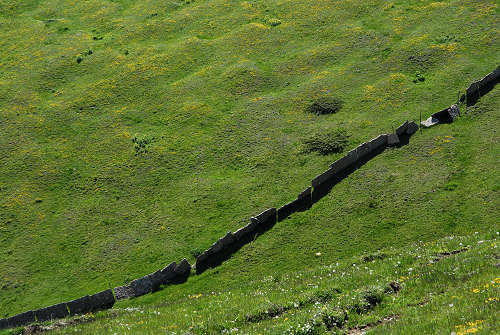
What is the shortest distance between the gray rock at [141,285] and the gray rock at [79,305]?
11.3 feet

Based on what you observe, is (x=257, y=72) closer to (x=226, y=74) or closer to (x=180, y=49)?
(x=226, y=74)

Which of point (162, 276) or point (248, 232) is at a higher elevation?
point (248, 232)

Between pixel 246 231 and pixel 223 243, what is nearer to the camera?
pixel 223 243

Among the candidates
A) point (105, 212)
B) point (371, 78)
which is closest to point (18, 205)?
point (105, 212)

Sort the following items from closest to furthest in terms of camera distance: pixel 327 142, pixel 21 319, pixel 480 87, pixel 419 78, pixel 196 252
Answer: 1. pixel 21 319
2. pixel 196 252
3. pixel 327 142
4. pixel 480 87
5. pixel 419 78

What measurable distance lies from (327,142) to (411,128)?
327 inches

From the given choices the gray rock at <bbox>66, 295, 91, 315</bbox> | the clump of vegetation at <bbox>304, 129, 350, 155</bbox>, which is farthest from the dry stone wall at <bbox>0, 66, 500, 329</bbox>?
the clump of vegetation at <bbox>304, 129, 350, 155</bbox>

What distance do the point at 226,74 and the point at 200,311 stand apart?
47.9 metres

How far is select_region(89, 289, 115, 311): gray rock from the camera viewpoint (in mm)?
37000

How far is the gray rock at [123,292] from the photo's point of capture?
124 ft

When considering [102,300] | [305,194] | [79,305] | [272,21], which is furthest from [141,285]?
[272,21]

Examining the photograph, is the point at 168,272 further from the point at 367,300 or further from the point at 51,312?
the point at 367,300

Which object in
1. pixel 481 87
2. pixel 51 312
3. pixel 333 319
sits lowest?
pixel 51 312

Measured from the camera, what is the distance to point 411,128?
48719 mm
